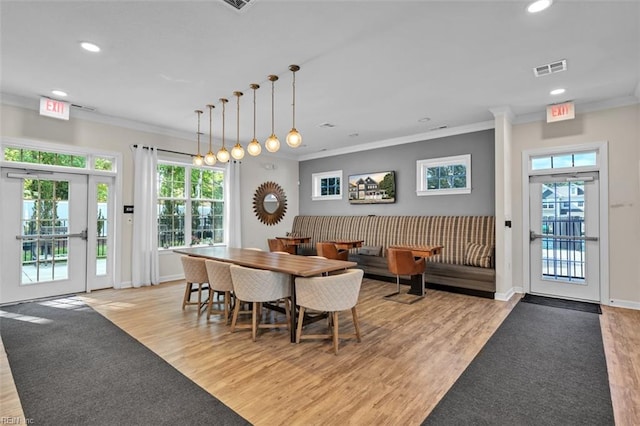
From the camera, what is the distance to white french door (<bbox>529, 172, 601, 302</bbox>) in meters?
4.54

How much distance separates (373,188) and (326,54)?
163 inches

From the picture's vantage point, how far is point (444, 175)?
604 cm

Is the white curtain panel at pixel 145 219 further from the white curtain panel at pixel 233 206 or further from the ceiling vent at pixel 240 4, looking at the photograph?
the ceiling vent at pixel 240 4

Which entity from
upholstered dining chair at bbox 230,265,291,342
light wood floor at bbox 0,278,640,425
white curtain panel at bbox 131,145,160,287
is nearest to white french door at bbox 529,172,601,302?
light wood floor at bbox 0,278,640,425

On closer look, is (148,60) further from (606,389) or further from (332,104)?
(606,389)

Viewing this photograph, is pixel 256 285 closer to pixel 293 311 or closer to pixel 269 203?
pixel 293 311

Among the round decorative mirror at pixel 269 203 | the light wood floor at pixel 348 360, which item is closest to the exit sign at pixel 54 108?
the light wood floor at pixel 348 360

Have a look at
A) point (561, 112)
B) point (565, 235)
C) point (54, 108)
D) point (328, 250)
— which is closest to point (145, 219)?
point (54, 108)

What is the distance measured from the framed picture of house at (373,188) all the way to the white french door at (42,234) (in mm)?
5077

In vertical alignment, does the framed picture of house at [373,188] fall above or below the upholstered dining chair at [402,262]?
above

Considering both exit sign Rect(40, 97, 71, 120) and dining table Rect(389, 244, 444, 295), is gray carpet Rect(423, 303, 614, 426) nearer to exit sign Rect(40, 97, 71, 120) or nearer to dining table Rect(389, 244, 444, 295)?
dining table Rect(389, 244, 444, 295)

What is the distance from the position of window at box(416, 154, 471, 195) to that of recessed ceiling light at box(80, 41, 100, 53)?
5255 millimetres

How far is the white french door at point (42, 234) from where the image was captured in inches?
173

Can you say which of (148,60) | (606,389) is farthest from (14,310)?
(606,389)
